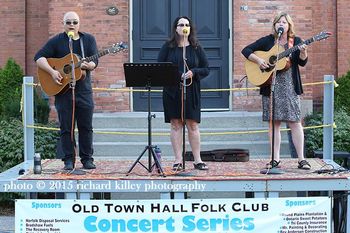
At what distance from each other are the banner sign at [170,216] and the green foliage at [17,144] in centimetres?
367

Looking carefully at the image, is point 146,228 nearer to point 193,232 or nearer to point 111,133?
point 193,232

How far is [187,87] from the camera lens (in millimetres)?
8688

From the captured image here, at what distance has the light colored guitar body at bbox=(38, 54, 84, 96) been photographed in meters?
8.43

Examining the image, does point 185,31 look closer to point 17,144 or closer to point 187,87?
point 187,87

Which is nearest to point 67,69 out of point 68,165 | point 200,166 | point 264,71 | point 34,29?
point 68,165

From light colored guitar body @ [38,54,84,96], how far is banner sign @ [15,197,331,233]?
138 cm

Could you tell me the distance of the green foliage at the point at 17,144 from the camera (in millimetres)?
11289

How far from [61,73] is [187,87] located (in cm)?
136

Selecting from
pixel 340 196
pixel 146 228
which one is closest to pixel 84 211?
pixel 146 228

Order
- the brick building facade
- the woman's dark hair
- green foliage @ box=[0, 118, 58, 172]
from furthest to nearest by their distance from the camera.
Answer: the brick building facade
green foliage @ box=[0, 118, 58, 172]
the woman's dark hair

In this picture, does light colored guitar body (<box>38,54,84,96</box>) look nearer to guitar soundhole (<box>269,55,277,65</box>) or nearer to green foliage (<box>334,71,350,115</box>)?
guitar soundhole (<box>269,55,277,65</box>)

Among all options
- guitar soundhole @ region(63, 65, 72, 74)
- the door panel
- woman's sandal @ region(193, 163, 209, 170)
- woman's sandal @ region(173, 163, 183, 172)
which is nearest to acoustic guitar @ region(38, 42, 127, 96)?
guitar soundhole @ region(63, 65, 72, 74)

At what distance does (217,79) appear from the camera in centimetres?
1312

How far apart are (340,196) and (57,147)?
4409 mm
